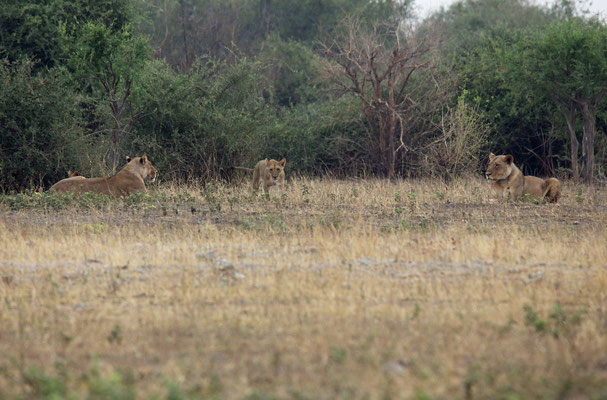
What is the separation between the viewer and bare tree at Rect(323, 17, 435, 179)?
19.2 meters

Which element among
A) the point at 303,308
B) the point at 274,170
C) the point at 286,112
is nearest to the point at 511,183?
the point at 274,170

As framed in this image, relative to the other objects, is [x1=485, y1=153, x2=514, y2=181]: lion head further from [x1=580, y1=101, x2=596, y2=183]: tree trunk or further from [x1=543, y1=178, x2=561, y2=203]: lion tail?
[x1=580, y1=101, x2=596, y2=183]: tree trunk

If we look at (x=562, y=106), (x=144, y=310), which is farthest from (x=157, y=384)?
(x=562, y=106)

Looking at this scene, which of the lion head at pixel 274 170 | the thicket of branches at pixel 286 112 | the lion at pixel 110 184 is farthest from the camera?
the thicket of branches at pixel 286 112

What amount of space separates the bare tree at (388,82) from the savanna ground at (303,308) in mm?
8981

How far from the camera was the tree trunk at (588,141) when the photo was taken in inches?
731

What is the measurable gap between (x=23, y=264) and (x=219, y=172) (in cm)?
1118

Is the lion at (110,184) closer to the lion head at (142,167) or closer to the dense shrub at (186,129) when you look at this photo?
the lion head at (142,167)

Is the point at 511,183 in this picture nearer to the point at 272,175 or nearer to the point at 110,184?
the point at 272,175

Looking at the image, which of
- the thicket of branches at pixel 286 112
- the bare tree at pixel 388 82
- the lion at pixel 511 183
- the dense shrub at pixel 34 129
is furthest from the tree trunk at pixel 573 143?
the dense shrub at pixel 34 129

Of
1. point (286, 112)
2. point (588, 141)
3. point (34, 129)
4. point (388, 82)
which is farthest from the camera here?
point (286, 112)

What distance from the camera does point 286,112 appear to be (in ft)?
77.5

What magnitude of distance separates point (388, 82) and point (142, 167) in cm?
762

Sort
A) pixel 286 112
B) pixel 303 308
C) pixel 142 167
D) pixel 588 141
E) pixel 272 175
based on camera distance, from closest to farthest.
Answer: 1. pixel 303 308
2. pixel 142 167
3. pixel 272 175
4. pixel 588 141
5. pixel 286 112
